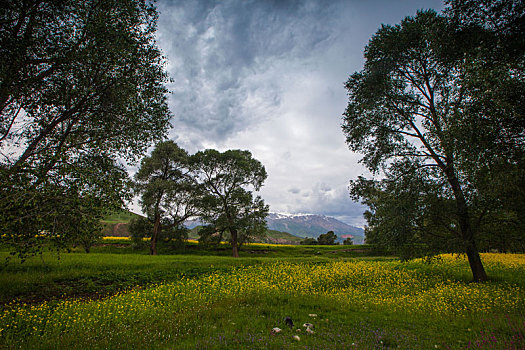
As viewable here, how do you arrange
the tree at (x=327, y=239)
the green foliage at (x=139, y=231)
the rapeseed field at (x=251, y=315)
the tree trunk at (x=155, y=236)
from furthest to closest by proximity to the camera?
the tree at (x=327, y=239), the green foliage at (x=139, y=231), the tree trunk at (x=155, y=236), the rapeseed field at (x=251, y=315)

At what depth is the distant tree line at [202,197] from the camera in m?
35.3

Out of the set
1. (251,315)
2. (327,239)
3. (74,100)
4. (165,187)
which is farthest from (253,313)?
(327,239)

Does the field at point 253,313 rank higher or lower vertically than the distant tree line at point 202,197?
lower

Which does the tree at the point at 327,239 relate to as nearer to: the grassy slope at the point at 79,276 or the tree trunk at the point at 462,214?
the grassy slope at the point at 79,276

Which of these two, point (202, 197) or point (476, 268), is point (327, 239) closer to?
point (202, 197)

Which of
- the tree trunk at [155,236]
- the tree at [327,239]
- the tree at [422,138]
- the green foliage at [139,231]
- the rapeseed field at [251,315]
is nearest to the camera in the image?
the rapeseed field at [251,315]

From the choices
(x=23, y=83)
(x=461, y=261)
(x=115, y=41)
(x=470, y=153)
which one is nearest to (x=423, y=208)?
(x=470, y=153)

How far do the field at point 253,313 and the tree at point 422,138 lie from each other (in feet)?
11.2

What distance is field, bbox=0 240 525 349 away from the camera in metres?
6.23

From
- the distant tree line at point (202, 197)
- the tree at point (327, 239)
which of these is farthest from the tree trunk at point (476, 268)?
the tree at point (327, 239)

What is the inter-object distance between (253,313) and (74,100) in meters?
12.6

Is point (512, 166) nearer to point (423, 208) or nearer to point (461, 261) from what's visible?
point (423, 208)

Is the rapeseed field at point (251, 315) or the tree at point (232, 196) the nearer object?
the rapeseed field at point (251, 315)

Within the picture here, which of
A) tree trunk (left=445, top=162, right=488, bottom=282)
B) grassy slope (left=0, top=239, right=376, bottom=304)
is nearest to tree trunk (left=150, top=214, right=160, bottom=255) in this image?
grassy slope (left=0, top=239, right=376, bottom=304)
